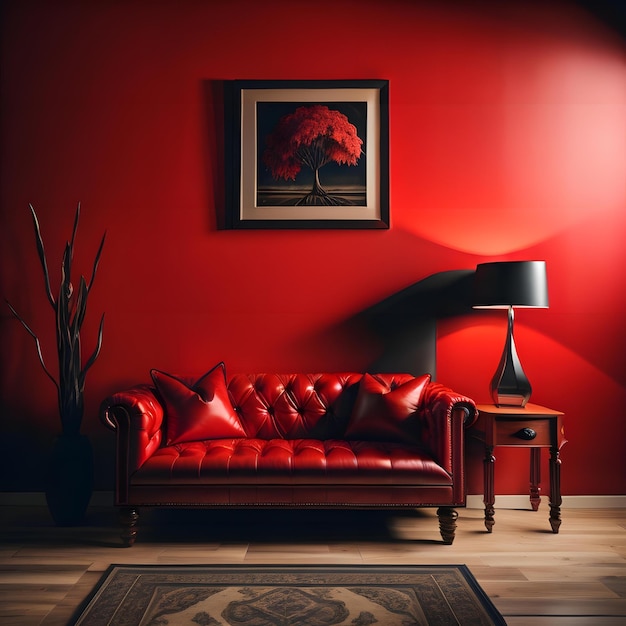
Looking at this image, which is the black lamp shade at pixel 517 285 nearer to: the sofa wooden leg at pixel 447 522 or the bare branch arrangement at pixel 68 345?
the sofa wooden leg at pixel 447 522

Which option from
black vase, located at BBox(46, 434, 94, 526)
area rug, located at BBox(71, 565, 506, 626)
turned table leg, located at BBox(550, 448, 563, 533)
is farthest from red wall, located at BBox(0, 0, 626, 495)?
area rug, located at BBox(71, 565, 506, 626)

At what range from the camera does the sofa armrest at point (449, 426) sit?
2982 mm

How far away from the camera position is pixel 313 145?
12.5 ft

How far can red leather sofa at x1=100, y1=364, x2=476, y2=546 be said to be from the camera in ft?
9.53

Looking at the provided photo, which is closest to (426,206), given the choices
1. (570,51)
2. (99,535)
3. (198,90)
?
(570,51)

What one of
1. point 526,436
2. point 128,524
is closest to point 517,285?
point 526,436

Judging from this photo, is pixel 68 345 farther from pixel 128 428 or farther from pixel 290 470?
pixel 290 470

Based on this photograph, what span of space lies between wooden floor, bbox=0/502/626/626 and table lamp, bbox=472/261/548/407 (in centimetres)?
75

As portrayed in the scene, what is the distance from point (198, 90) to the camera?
3.84 metres

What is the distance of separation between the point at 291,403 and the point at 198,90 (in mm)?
2065

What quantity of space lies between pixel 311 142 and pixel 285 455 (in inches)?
77.6

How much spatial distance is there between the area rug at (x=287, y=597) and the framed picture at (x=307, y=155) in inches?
81.0

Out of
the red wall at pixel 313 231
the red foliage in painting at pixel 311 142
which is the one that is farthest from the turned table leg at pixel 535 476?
the red foliage in painting at pixel 311 142

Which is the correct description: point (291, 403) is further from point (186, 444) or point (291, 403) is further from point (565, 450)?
point (565, 450)
